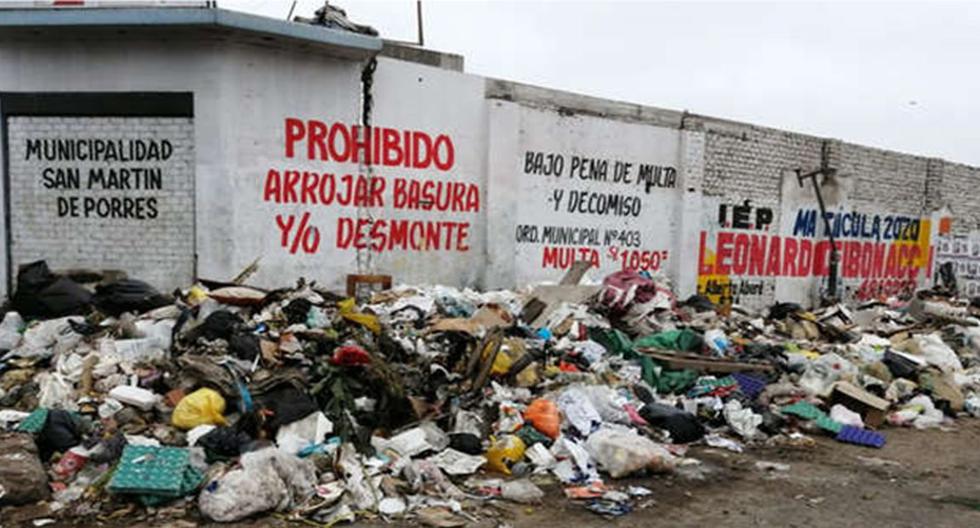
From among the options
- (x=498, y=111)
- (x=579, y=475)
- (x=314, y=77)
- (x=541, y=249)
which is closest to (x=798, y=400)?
(x=579, y=475)

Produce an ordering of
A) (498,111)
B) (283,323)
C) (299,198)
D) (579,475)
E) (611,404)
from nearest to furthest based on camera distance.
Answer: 1. (579,475)
2. (611,404)
3. (283,323)
4. (299,198)
5. (498,111)

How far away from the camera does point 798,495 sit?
5.24m

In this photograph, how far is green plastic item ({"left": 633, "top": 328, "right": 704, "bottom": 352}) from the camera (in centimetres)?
814

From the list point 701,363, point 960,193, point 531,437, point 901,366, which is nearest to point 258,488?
point 531,437

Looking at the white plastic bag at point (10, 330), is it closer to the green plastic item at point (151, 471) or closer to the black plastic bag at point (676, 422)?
the green plastic item at point (151, 471)

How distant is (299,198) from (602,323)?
12.2ft

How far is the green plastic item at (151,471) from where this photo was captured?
14.6ft

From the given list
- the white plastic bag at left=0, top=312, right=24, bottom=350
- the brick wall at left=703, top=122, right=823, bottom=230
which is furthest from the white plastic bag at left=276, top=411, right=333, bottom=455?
the brick wall at left=703, top=122, right=823, bottom=230

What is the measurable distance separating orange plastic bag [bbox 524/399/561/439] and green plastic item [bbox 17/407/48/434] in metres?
3.37

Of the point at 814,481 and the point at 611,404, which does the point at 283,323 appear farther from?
the point at 814,481

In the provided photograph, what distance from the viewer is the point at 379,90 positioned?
9.31 meters

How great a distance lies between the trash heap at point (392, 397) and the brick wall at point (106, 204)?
75 centimetres

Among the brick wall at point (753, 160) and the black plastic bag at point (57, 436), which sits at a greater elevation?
the brick wall at point (753, 160)

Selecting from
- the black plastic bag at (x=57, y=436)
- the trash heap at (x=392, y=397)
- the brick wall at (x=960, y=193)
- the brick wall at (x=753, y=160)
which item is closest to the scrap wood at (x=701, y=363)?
the trash heap at (x=392, y=397)
